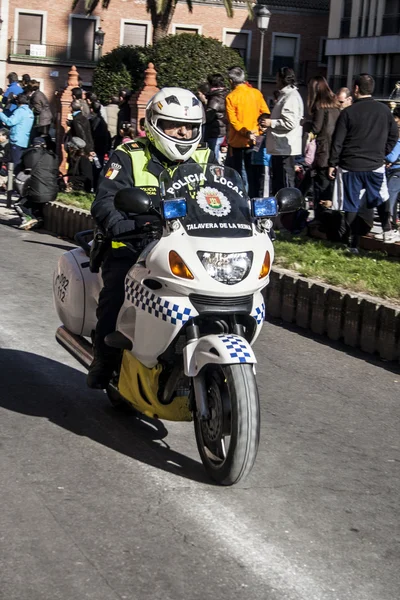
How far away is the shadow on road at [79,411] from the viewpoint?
222 inches

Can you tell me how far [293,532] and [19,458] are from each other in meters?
1.49

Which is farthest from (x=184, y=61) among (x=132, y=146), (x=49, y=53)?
(x=132, y=146)

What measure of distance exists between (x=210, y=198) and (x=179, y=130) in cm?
59

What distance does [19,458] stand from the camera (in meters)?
5.54

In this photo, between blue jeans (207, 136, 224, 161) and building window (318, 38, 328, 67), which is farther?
building window (318, 38, 328, 67)

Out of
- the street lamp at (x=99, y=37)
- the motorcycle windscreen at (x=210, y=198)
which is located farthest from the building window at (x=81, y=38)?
the motorcycle windscreen at (x=210, y=198)

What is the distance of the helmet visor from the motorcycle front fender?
1.15 metres

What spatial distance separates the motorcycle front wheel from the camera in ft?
16.0

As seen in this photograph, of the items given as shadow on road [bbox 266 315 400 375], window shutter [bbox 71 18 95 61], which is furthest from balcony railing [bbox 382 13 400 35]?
shadow on road [bbox 266 315 400 375]

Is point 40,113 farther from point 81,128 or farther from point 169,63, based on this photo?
point 169,63

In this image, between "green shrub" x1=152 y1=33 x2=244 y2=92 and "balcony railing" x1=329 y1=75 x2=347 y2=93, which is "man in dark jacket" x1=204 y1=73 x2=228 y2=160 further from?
"balcony railing" x1=329 y1=75 x2=347 y2=93

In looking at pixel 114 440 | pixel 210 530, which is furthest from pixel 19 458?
pixel 210 530

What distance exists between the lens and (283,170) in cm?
1327

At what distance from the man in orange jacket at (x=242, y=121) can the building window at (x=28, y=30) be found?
5089 cm
